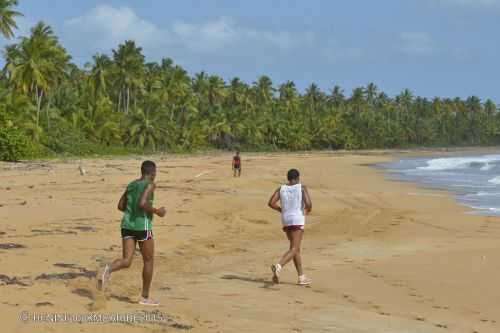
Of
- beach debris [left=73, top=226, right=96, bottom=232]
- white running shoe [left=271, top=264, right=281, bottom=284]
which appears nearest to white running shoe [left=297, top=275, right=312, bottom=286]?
white running shoe [left=271, top=264, right=281, bottom=284]

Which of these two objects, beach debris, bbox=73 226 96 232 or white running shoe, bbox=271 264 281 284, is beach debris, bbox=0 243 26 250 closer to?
beach debris, bbox=73 226 96 232

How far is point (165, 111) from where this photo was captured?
2613 inches

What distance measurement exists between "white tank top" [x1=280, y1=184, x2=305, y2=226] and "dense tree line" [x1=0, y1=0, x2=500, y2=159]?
28.8m

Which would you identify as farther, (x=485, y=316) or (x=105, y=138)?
(x=105, y=138)

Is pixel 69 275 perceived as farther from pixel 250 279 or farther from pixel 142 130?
pixel 142 130

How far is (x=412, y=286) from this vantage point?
26.2 feet

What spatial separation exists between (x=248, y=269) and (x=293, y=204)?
1.54m

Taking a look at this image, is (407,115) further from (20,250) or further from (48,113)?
(20,250)

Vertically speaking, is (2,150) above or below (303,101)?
below

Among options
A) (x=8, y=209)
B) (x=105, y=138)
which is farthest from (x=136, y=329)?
(x=105, y=138)

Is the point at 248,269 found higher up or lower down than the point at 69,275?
lower down

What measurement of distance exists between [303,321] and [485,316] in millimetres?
2025

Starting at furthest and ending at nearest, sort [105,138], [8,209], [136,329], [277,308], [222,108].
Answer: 1. [222,108]
2. [105,138]
3. [8,209]
4. [277,308]
5. [136,329]

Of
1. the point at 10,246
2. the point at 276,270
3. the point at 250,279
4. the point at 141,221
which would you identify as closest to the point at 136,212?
the point at 141,221
